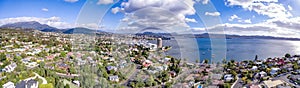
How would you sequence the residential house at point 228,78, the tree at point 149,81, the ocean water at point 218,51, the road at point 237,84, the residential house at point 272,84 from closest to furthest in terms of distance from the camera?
1. the ocean water at point 218,51
2. the tree at point 149,81
3. the residential house at point 272,84
4. the road at point 237,84
5. the residential house at point 228,78

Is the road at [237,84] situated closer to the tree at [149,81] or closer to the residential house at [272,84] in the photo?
the residential house at [272,84]

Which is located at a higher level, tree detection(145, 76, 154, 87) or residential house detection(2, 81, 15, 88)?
tree detection(145, 76, 154, 87)

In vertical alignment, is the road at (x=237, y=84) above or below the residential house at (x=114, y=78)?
below

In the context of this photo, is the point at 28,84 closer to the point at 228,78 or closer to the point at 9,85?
the point at 9,85

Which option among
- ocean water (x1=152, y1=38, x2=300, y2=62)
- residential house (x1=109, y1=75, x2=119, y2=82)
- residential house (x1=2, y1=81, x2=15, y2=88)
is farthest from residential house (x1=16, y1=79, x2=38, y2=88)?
ocean water (x1=152, y1=38, x2=300, y2=62)

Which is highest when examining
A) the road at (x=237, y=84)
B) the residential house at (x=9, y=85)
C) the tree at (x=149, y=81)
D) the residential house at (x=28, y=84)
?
the tree at (x=149, y=81)

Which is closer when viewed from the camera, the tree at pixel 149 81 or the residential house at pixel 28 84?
the tree at pixel 149 81

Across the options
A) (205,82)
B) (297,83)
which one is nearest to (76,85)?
(205,82)

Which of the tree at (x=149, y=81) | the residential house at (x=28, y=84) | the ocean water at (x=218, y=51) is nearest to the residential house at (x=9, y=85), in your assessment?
the residential house at (x=28, y=84)

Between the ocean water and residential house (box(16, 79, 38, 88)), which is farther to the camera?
residential house (box(16, 79, 38, 88))

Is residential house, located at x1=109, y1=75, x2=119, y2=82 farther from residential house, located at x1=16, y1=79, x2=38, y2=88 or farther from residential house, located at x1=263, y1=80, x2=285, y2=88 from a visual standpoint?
residential house, located at x1=263, y1=80, x2=285, y2=88

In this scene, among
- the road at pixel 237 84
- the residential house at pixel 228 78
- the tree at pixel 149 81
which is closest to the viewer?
the tree at pixel 149 81

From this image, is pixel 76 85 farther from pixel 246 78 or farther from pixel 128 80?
pixel 246 78
